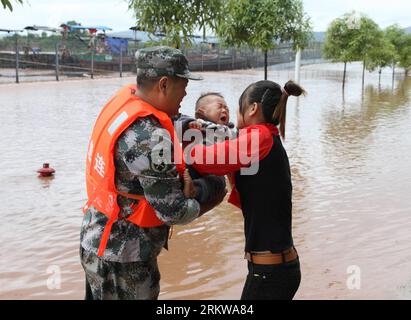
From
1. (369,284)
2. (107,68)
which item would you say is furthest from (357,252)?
(107,68)

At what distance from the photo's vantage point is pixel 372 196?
7.59 meters

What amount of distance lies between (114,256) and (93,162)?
0.44 m

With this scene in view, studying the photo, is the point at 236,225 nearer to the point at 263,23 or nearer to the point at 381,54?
the point at 263,23

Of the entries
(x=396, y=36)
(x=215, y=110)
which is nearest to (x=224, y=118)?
(x=215, y=110)

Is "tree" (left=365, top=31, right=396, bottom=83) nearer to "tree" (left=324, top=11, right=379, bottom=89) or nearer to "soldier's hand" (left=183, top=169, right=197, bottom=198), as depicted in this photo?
"tree" (left=324, top=11, right=379, bottom=89)

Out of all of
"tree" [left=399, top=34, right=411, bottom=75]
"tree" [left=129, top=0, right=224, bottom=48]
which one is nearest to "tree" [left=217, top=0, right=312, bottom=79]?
"tree" [left=129, top=0, right=224, bottom=48]

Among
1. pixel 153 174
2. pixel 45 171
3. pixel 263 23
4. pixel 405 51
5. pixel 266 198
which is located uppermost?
pixel 405 51

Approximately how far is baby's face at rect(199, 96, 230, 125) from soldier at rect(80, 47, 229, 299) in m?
0.32

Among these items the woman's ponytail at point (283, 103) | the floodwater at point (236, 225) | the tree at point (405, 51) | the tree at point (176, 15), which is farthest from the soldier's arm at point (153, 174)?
the tree at point (405, 51)

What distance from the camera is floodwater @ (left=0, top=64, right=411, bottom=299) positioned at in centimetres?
473

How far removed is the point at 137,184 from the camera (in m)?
2.36

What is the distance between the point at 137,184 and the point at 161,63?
0.55 metres

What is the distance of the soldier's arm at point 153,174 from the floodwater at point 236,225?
2456mm
